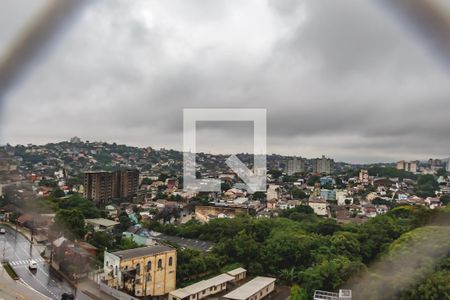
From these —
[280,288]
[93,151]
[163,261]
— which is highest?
[93,151]

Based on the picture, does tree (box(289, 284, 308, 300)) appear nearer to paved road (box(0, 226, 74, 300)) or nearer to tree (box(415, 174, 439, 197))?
paved road (box(0, 226, 74, 300))

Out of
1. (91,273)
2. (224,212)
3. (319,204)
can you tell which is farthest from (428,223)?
(319,204)

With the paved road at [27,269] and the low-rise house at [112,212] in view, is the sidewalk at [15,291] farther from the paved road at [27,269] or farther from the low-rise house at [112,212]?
the low-rise house at [112,212]

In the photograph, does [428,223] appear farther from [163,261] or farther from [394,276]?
[163,261]

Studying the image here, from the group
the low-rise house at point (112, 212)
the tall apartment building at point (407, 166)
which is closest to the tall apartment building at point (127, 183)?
the low-rise house at point (112, 212)

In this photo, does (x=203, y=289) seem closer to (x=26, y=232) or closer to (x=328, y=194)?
(x=26, y=232)
